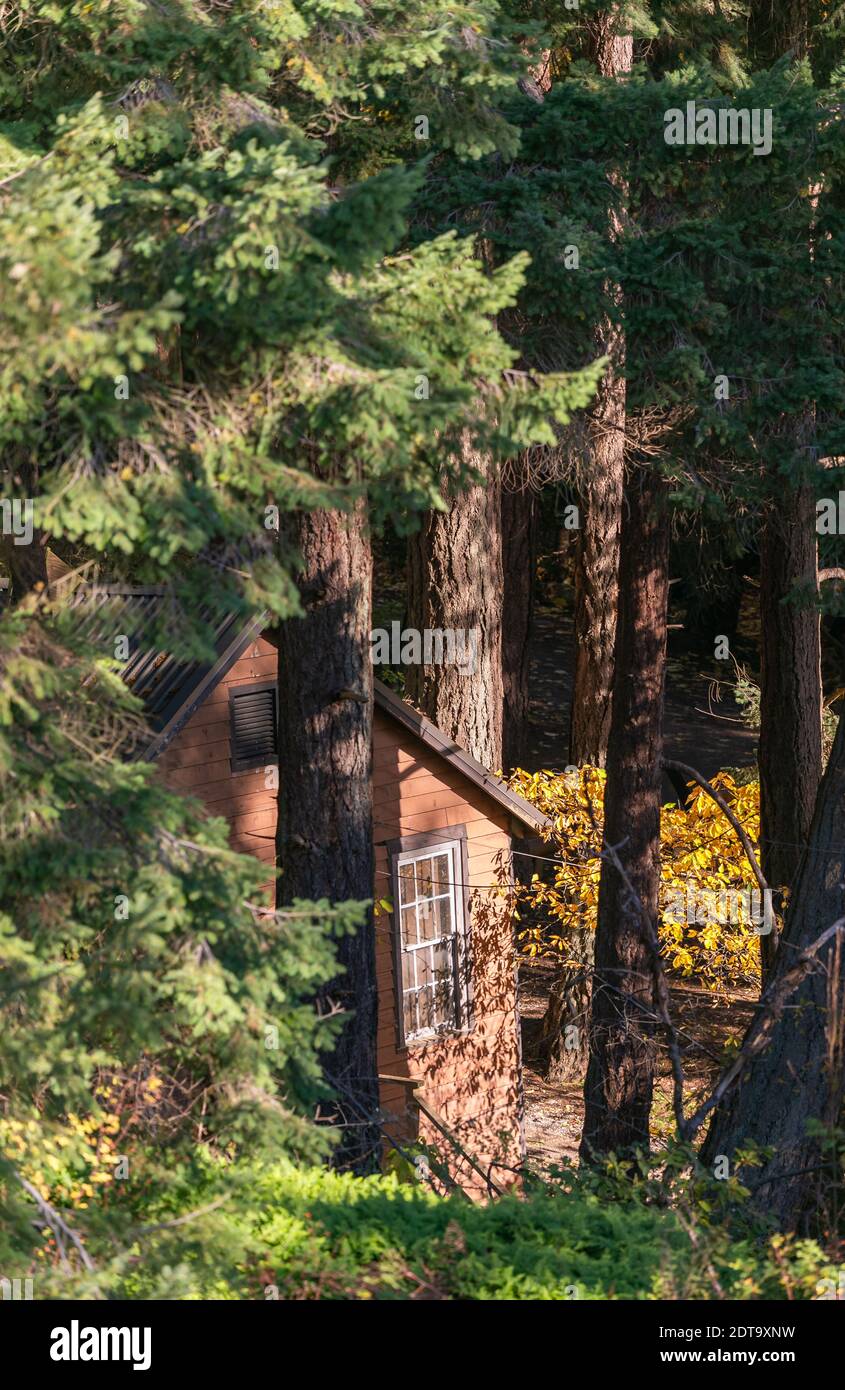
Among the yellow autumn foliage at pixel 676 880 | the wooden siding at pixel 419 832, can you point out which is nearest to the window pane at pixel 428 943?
the wooden siding at pixel 419 832

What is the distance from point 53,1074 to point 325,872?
16.4ft

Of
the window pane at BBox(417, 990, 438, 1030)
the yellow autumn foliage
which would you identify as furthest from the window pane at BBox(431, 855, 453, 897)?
the yellow autumn foliage

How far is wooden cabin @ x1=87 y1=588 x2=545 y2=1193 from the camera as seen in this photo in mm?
13680

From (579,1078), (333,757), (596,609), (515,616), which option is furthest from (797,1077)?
(515,616)

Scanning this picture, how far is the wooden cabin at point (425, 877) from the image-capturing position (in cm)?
1368

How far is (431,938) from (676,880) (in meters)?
3.37

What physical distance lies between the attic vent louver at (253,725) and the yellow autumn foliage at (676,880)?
3602 mm

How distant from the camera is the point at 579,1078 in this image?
18.5m

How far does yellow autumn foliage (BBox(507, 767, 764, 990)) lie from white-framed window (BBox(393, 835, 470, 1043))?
1.35 meters

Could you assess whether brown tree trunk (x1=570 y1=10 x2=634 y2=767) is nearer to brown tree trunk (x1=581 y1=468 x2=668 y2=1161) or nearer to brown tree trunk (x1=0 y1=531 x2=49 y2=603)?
brown tree trunk (x1=581 y1=468 x2=668 y2=1161)

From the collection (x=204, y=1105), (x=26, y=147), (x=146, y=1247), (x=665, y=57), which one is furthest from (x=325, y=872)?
(x=665, y=57)

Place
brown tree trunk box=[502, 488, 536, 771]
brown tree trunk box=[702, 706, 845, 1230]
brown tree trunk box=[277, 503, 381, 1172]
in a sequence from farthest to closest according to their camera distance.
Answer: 1. brown tree trunk box=[502, 488, 536, 771]
2. brown tree trunk box=[277, 503, 381, 1172]
3. brown tree trunk box=[702, 706, 845, 1230]

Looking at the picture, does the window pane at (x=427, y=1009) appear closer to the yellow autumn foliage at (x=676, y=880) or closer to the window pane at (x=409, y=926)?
the window pane at (x=409, y=926)

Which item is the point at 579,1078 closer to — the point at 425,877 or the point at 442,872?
the point at 442,872
